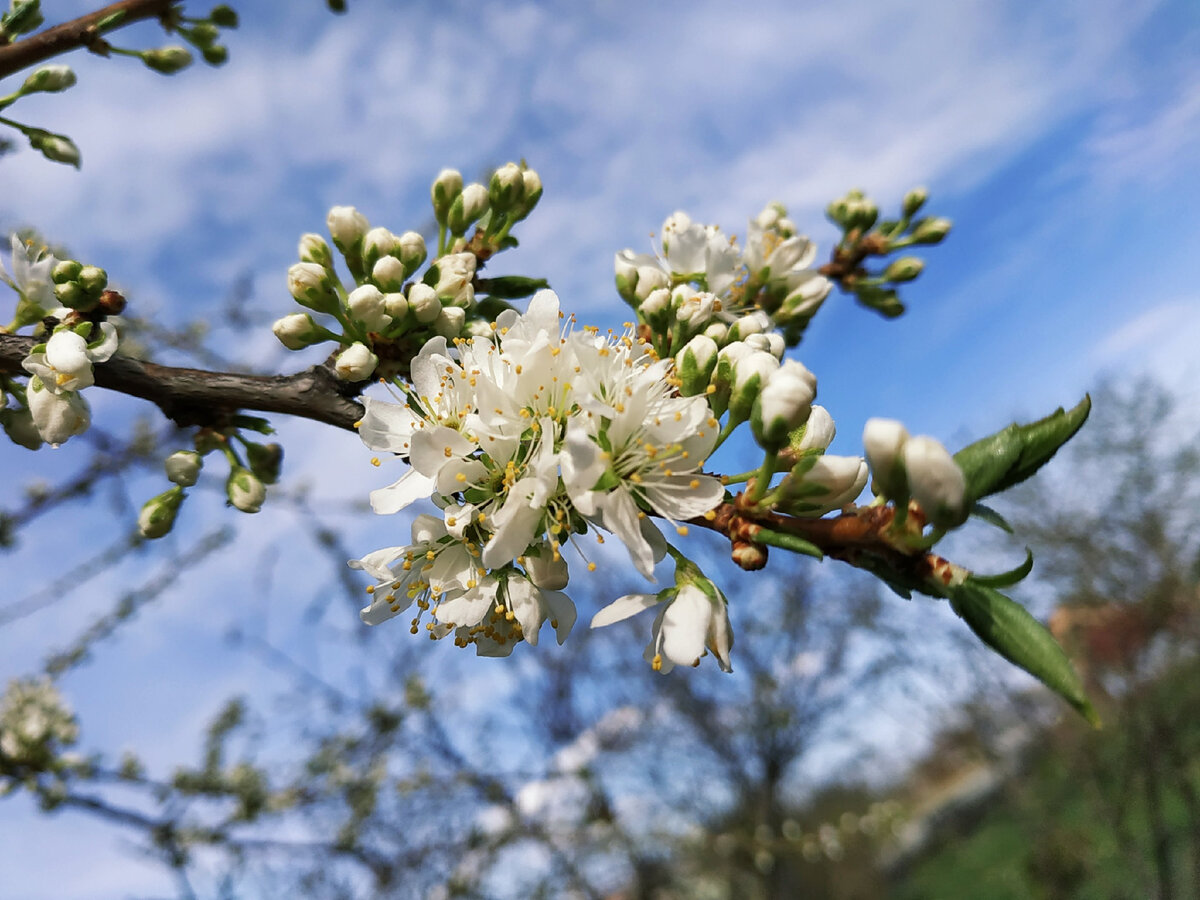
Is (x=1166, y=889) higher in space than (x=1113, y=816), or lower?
lower

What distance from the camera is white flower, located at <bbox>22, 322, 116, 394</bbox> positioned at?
1.17m

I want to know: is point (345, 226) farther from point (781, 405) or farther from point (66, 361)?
point (781, 405)

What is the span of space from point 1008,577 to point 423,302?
2.94 feet

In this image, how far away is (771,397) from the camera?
0.92m

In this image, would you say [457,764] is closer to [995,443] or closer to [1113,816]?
[995,443]

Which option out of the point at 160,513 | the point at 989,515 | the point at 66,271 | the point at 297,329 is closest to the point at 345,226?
the point at 297,329

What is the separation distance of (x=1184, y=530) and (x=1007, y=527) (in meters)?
10.1

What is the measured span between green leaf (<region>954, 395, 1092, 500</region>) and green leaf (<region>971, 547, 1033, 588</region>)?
9 cm

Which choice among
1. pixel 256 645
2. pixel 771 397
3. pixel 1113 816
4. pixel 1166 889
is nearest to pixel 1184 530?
pixel 1113 816

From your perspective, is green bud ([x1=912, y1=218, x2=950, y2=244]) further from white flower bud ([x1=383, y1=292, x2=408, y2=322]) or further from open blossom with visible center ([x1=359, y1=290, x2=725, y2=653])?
white flower bud ([x1=383, y1=292, x2=408, y2=322])

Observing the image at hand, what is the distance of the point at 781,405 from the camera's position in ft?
3.01

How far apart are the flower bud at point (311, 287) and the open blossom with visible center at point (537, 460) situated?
0.28m

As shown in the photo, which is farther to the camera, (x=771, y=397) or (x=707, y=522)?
(x=707, y=522)

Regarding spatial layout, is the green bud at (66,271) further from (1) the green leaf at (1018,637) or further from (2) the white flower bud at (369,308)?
(1) the green leaf at (1018,637)
